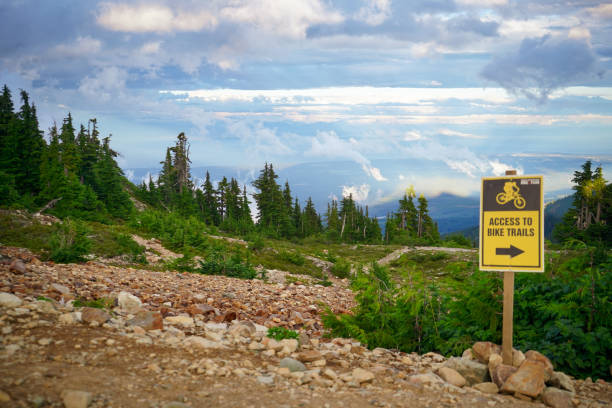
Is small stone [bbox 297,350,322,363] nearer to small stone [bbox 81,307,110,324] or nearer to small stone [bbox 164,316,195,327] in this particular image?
small stone [bbox 164,316,195,327]

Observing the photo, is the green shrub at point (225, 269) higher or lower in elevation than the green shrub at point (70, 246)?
lower

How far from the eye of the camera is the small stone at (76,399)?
382 cm

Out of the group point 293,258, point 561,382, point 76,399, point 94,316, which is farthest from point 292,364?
point 293,258

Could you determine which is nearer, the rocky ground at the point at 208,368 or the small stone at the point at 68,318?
the rocky ground at the point at 208,368

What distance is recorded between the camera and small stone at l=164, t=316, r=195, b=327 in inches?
277

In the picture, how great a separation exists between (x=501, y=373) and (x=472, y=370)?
1.23 ft

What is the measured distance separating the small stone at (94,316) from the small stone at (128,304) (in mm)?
972

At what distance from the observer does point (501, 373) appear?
17.8ft

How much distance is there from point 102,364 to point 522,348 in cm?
606

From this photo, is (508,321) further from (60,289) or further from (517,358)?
(60,289)

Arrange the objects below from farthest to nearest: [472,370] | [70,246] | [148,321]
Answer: [70,246] < [148,321] < [472,370]

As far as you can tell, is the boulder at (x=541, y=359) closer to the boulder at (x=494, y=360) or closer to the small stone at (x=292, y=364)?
the boulder at (x=494, y=360)

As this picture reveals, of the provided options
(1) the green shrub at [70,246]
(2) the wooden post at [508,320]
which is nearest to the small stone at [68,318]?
→ (2) the wooden post at [508,320]

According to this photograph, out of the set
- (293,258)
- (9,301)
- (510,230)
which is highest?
(510,230)
